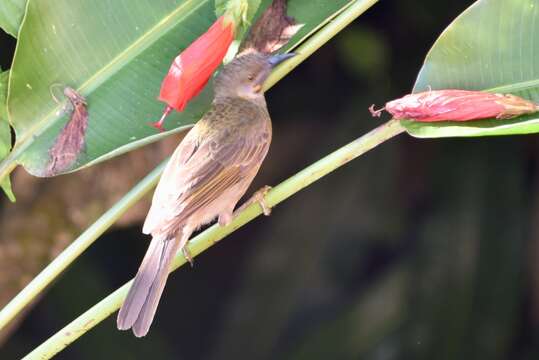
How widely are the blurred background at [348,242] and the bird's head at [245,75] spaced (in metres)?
0.86

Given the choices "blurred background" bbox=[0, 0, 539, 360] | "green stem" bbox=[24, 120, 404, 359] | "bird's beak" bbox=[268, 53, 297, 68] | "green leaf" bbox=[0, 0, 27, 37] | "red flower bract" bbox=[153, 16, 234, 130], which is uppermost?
"green leaf" bbox=[0, 0, 27, 37]

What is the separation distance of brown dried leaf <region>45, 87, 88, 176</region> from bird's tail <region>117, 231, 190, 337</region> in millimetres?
389

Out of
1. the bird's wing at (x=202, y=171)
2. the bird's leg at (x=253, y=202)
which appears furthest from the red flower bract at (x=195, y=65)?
the bird's wing at (x=202, y=171)

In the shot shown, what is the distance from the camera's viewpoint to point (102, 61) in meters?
Result: 2.88

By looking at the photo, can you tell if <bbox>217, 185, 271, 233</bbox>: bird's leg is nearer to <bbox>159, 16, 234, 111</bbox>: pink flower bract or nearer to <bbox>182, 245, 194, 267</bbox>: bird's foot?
<bbox>182, 245, 194, 267</bbox>: bird's foot

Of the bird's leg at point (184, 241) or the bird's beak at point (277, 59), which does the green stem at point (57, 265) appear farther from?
the bird's beak at point (277, 59)

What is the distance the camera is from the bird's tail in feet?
8.88

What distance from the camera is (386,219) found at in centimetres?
549

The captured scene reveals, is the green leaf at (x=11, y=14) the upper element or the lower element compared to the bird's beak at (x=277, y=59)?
upper

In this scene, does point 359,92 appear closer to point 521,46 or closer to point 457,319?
point 457,319

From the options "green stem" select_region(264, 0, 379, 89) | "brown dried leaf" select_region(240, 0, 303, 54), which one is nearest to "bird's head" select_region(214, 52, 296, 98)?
"brown dried leaf" select_region(240, 0, 303, 54)

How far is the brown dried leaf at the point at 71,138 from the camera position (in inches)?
110

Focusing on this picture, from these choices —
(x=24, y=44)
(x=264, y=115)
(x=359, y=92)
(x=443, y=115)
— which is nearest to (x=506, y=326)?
(x=359, y=92)

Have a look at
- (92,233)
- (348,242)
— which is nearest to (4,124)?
(92,233)
